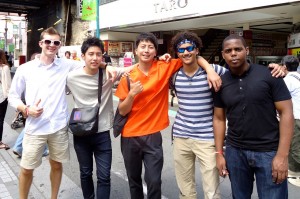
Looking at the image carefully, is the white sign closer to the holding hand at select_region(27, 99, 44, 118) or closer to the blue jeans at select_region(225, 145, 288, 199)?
the blue jeans at select_region(225, 145, 288, 199)

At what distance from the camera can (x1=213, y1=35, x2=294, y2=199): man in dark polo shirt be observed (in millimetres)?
2123

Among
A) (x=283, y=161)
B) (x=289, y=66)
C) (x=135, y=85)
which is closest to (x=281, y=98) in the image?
(x=283, y=161)

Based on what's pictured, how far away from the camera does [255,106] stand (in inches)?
84.9

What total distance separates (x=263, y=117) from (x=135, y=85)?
106cm

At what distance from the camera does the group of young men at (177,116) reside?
7.16 ft

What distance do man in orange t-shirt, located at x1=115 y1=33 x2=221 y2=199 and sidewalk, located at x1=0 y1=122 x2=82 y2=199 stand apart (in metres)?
1.35

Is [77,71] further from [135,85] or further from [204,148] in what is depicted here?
[204,148]

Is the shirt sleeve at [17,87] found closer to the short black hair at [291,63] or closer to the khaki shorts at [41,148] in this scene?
the khaki shorts at [41,148]

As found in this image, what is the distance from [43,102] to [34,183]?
169 cm

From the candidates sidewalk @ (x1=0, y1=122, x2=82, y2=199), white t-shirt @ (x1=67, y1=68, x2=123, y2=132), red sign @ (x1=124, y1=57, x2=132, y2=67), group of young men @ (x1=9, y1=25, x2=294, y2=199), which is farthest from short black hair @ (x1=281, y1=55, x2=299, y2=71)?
red sign @ (x1=124, y1=57, x2=132, y2=67)

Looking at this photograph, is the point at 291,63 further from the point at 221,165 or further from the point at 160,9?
the point at 160,9

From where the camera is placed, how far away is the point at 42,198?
3.63 meters

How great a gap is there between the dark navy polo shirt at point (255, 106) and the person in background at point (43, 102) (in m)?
1.23

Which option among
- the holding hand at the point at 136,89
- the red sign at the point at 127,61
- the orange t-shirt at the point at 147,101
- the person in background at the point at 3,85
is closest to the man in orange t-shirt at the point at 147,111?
the orange t-shirt at the point at 147,101
